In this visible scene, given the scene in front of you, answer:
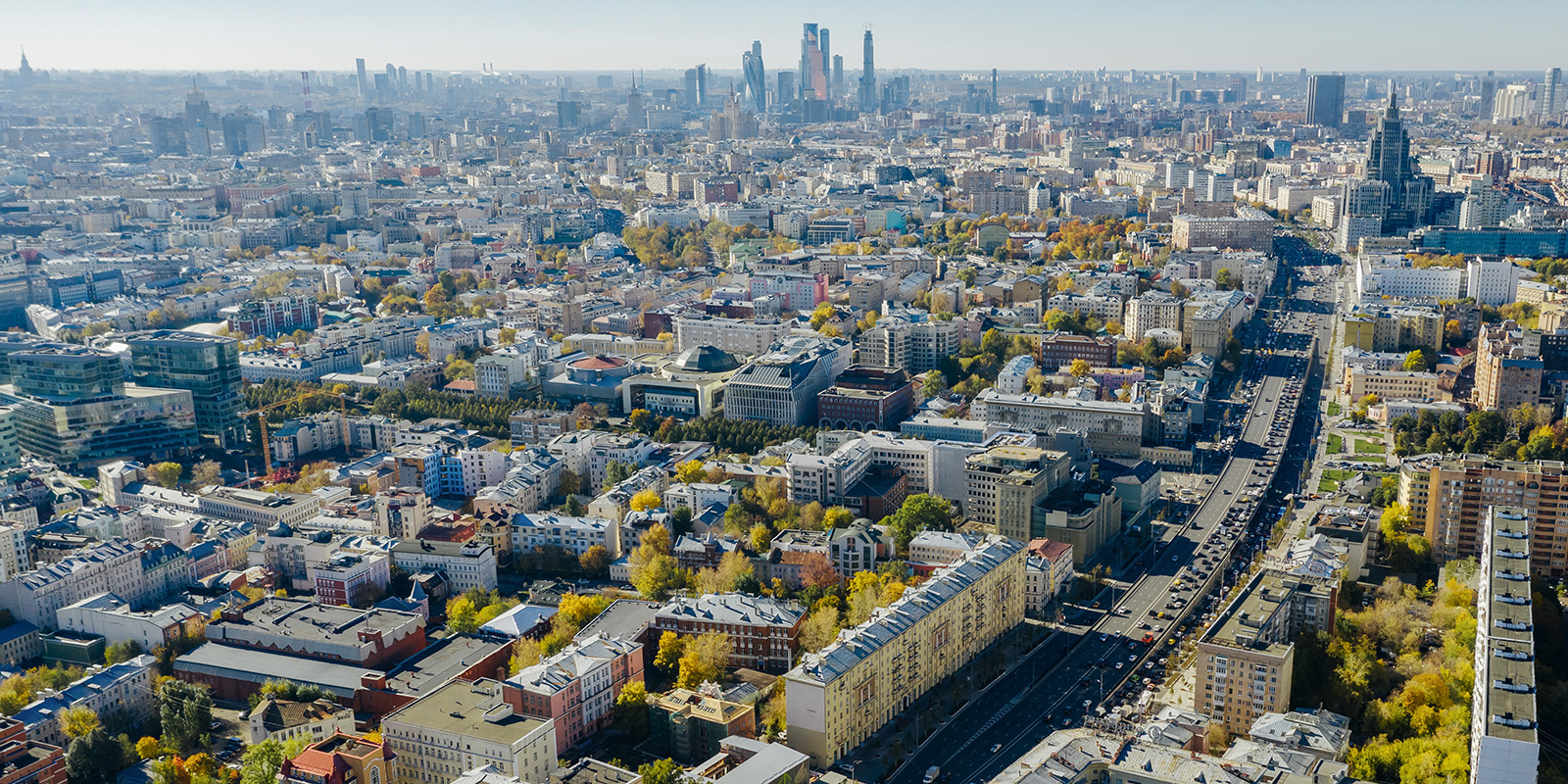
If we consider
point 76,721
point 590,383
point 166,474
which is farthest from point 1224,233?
point 76,721

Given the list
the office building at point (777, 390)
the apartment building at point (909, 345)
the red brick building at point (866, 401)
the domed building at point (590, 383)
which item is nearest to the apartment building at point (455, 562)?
the office building at point (777, 390)

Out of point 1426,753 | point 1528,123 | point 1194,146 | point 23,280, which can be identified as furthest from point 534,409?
point 1528,123

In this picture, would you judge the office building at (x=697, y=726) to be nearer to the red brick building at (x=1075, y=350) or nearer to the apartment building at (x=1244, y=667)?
the apartment building at (x=1244, y=667)

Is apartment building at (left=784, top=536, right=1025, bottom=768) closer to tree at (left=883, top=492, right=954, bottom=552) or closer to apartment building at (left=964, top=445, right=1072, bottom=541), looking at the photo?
tree at (left=883, top=492, right=954, bottom=552)

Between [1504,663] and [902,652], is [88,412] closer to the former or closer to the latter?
[902,652]

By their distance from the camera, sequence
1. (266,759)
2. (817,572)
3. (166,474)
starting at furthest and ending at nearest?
(166,474), (817,572), (266,759)

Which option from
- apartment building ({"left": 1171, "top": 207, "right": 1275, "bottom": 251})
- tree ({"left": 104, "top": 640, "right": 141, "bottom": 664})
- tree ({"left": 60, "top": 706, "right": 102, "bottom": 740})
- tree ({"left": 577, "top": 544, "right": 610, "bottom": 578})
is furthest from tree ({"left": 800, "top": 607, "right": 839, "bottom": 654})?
apartment building ({"left": 1171, "top": 207, "right": 1275, "bottom": 251})
